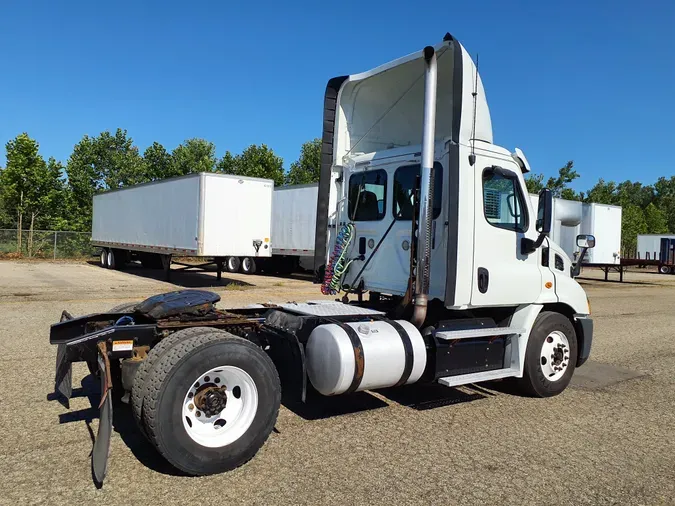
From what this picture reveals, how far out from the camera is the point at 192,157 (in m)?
53.1

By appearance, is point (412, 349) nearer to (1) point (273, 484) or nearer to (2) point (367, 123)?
(1) point (273, 484)

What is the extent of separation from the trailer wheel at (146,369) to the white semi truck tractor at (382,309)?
0.05 ft

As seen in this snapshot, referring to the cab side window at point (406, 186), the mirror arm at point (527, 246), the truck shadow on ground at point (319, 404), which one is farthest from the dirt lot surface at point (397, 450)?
the cab side window at point (406, 186)

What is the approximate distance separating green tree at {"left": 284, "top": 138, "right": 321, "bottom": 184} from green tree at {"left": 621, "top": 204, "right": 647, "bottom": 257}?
98.2 feet

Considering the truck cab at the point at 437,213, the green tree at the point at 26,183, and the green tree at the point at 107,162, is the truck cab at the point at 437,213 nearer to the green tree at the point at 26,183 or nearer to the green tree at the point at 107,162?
the green tree at the point at 26,183

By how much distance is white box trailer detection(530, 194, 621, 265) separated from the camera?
22.0 m

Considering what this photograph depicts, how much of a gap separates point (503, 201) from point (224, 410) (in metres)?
3.53

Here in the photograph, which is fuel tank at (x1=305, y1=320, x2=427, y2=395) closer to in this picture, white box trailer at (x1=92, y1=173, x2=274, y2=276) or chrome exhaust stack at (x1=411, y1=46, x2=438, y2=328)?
chrome exhaust stack at (x1=411, y1=46, x2=438, y2=328)

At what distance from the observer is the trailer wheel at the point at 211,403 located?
11.9 feet

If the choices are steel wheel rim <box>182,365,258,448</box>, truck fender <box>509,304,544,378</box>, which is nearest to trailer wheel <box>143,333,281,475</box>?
steel wheel rim <box>182,365,258,448</box>

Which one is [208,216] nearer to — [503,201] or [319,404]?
[319,404]

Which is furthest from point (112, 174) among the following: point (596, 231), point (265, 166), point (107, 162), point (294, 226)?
point (596, 231)

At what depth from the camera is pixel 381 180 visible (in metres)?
6.12

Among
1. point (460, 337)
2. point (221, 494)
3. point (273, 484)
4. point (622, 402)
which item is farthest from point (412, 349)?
point (622, 402)
